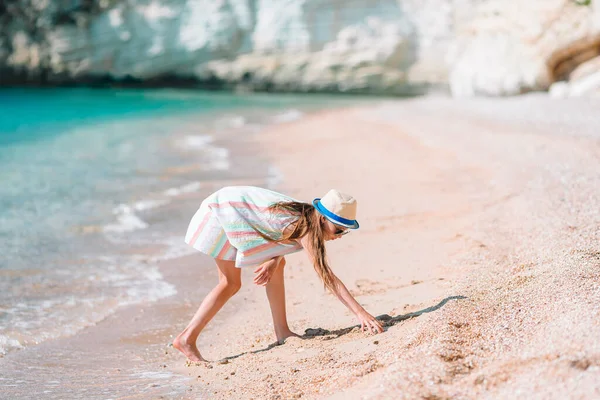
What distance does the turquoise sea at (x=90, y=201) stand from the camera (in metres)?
4.79

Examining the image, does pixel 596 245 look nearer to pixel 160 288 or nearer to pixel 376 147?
pixel 160 288

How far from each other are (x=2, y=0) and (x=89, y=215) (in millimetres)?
26777

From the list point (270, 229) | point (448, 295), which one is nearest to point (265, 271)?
point (270, 229)

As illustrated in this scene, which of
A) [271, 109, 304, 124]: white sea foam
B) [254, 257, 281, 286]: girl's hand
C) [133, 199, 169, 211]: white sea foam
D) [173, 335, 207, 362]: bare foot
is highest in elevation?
[254, 257, 281, 286]: girl's hand

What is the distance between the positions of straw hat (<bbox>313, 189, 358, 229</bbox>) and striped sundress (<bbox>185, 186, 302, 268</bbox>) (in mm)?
183

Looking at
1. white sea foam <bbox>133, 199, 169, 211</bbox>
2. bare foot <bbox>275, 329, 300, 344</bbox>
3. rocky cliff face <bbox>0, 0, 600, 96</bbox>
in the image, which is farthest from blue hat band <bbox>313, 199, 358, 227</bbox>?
rocky cliff face <bbox>0, 0, 600, 96</bbox>

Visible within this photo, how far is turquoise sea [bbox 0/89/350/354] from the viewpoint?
4789 millimetres

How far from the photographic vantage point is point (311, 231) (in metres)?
3.26

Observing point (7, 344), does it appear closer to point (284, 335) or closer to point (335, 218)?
point (284, 335)

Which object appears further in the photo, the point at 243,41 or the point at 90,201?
the point at 243,41

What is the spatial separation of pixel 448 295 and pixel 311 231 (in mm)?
914

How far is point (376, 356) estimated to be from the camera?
2980 millimetres

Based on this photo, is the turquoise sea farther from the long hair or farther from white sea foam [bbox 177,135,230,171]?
the long hair

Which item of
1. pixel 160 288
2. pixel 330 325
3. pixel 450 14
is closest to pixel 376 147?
pixel 160 288
